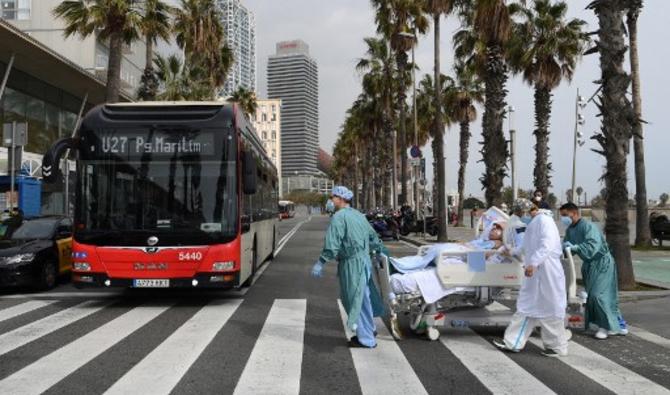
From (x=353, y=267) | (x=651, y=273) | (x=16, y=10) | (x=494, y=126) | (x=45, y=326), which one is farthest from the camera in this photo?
(x=16, y=10)

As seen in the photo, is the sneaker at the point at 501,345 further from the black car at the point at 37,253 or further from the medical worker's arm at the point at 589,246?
the black car at the point at 37,253

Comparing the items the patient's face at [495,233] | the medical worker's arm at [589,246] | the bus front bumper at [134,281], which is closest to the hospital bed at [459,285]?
the medical worker's arm at [589,246]

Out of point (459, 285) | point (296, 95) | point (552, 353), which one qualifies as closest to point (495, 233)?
point (459, 285)

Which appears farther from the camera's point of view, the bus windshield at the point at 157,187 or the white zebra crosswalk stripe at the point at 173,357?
the bus windshield at the point at 157,187

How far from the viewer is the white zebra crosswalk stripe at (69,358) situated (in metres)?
5.35

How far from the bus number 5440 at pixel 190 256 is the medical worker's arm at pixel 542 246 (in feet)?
16.1

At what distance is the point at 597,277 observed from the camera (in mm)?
7398

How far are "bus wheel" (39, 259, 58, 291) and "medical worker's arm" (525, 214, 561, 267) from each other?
896cm

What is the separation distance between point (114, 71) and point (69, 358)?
56.5 feet

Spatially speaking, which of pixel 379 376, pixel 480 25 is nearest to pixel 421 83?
pixel 480 25

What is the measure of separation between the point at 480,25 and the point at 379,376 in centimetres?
1697

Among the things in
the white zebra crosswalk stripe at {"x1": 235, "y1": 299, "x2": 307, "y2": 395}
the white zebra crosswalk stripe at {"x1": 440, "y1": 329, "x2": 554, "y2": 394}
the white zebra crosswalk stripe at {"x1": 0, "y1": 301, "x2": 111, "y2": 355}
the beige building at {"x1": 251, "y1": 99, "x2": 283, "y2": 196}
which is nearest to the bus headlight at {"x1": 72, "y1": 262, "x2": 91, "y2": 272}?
the white zebra crosswalk stripe at {"x1": 0, "y1": 301, "x2": 111, "y2": 355}

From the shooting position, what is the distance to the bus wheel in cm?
1149

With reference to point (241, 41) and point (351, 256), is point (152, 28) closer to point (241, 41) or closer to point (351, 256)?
point (351, 256)
